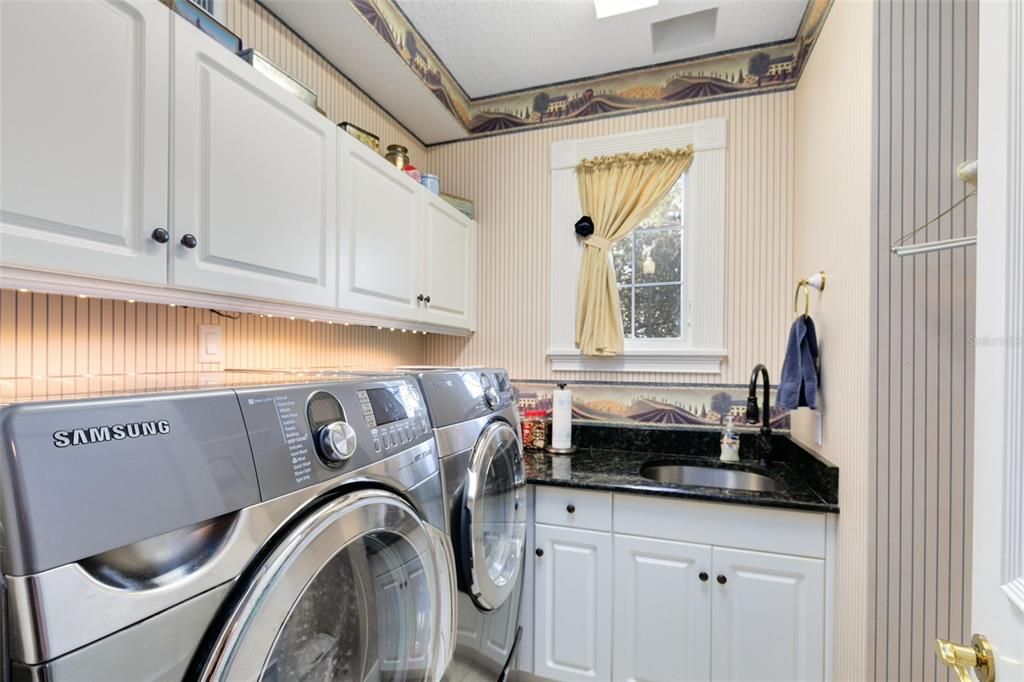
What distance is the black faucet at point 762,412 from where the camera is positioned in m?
1.91

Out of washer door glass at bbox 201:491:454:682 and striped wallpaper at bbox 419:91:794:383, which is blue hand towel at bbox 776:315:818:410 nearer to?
striped wallpaper at bbox 419:91:794:383

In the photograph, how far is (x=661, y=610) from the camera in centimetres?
162

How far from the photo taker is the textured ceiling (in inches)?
72.9

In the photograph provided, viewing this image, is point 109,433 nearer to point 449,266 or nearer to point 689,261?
point 449,266

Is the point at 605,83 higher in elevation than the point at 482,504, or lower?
higher

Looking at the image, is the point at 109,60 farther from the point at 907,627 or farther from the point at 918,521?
the point at 907,627

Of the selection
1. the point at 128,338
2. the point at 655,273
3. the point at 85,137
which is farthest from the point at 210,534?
the point at 655,273

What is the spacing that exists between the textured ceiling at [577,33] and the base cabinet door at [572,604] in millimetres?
2076

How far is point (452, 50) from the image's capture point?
212 centimetres

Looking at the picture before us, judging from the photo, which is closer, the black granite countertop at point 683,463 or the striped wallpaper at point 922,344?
the striped wallpaper at point 922,344

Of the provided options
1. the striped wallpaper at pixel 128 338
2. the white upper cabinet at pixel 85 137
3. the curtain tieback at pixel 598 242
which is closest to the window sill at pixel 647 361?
the curtain tieback at pixel 598 242

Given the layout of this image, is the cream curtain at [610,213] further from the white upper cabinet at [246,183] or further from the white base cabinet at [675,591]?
the white upper cabinet at [246,183]

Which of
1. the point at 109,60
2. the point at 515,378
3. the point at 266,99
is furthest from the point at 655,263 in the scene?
the point at 109,60

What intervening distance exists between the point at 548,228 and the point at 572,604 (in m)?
1.80
